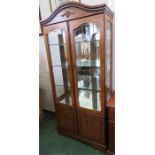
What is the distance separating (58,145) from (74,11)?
1.79 meters

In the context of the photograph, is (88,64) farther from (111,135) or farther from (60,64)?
(111,135)

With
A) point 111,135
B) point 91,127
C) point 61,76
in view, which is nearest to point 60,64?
point 61,76

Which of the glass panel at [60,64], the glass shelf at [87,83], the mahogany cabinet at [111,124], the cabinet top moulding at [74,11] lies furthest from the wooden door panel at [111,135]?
the cabinet top moulding at [74,11]

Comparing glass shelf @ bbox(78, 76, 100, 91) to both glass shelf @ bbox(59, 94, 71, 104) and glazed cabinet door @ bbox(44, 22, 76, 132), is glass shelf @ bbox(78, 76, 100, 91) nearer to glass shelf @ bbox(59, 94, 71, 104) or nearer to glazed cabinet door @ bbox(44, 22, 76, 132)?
glazed cabinet door @ bbox(44, 22, 76, 132)

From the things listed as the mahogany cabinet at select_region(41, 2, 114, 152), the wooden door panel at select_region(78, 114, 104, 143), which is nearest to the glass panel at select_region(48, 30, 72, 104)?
the mahogany cabinet at select_region(41, 2, 114, 152)

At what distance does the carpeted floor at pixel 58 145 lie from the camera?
174 cm

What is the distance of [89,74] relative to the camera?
174 centimetres

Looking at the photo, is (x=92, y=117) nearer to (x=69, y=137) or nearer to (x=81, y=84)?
(x=81, y=84)

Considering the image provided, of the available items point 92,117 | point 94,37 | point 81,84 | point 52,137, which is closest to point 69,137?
point 52,137

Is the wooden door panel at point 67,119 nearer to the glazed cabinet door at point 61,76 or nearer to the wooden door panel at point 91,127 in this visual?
the glazed cabinet door at point 61,76

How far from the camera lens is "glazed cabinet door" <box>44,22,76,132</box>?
1731 mm

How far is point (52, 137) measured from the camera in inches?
80.5
